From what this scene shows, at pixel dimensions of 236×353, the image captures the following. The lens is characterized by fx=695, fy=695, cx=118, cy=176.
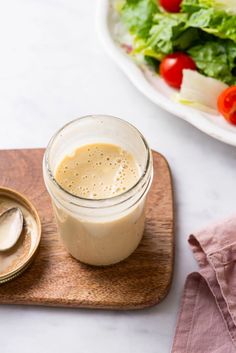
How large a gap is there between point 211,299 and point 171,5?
907 mm

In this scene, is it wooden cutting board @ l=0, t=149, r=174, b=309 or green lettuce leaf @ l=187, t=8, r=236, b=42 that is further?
green lettuce leaf @ l=187, t=8, r=236, b=42

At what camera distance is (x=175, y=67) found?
185cm

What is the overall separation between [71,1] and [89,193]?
2.93 feet

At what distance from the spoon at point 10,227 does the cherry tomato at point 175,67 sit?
57 cm

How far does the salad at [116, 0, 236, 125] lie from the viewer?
1820 mm

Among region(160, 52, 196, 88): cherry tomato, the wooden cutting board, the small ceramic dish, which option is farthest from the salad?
the small ceramic dish

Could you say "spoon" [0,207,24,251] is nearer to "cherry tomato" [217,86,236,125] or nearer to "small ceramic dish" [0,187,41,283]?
"small ceramic dish" [0,187,41,283]

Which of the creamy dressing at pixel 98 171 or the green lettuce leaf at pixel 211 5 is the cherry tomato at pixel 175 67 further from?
the creamy dressing at pixel 98 171

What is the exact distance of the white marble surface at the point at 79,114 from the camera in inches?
57.9

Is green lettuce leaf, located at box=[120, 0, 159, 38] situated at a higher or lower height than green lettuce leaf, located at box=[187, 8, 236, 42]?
lower

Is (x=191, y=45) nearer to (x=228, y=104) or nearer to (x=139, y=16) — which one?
(x=139, y=16)

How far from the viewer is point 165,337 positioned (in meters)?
1.46

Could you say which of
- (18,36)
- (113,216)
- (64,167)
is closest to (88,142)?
(64,167)

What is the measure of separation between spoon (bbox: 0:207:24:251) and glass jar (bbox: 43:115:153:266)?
100 millimetres
